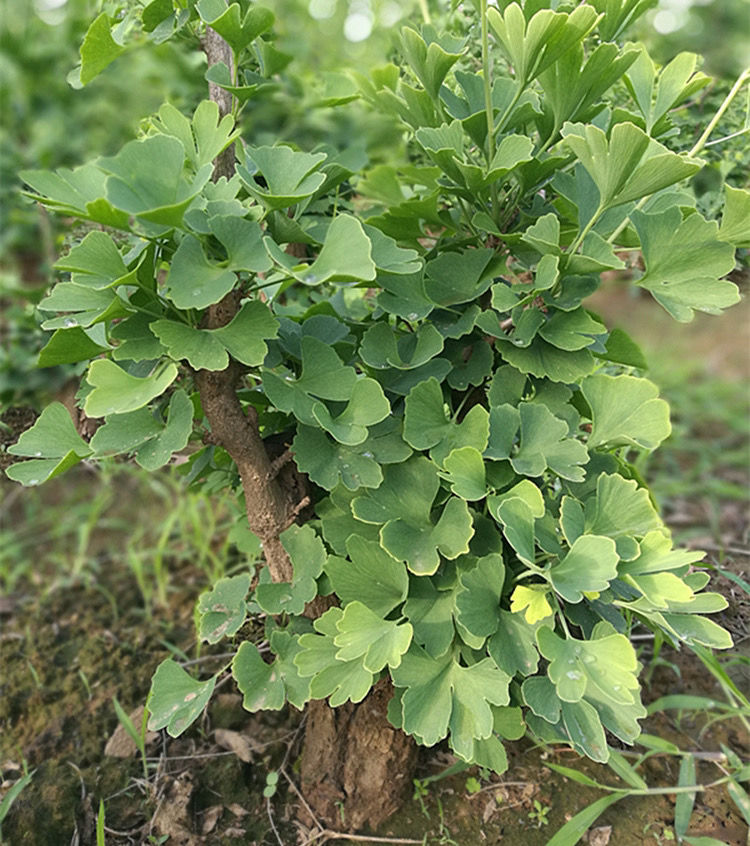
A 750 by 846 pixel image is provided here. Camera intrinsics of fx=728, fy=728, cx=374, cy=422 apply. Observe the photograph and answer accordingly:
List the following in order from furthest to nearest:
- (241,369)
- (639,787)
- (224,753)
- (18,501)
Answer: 1. (18,501)
2. (224,753)
3. (639,787)
4. (241,369)

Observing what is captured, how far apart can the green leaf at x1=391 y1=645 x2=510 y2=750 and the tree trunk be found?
0.19 metres

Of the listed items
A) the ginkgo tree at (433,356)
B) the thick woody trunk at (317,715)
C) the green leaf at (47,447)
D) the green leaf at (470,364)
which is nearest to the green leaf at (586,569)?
the ginkgo tree at (433,356)

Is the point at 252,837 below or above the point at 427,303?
below

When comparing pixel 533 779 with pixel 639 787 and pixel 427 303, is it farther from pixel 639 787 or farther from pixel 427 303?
pixel 427 303

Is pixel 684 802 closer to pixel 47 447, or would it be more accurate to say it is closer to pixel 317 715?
pixel 317 715

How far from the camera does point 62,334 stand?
0.64 meters

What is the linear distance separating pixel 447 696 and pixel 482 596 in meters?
0.11

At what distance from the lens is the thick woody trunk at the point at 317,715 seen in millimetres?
749

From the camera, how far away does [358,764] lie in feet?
2.95

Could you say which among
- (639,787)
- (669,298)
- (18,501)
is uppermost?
(669,298)

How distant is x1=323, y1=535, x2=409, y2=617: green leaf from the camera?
0.71 meters

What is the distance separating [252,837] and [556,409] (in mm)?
648

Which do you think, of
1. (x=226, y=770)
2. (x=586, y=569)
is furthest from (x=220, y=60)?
(x=226, y=770)

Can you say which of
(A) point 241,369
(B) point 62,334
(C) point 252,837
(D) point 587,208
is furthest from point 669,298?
(C) point 252,837
